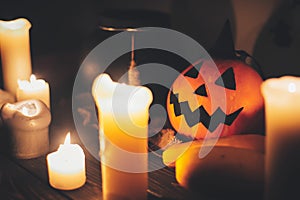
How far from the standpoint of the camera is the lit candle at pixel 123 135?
694 millimetres

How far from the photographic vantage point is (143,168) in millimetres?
740

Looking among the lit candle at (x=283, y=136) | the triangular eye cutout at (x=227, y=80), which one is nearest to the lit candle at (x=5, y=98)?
the triangular eye cutout at (x=227, y=80)

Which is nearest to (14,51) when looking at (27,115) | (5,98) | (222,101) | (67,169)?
(5,98)

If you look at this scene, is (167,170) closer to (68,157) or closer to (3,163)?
(68,157)

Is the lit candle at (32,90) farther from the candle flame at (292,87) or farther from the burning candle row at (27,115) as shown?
the candle flame at (292,87)

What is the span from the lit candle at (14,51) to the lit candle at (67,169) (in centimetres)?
37

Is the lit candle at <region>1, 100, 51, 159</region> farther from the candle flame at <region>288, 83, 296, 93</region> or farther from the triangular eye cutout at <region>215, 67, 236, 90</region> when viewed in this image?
the candle flame at <region>288, 83, 296, 93</region>

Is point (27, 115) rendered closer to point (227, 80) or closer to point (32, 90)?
point (32, 90)

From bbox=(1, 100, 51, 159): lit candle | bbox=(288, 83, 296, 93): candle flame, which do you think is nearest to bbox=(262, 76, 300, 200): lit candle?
bbox=(288, 83, 296, 93): candle flame

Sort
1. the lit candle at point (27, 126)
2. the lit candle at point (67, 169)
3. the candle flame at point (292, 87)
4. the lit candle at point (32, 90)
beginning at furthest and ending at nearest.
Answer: the lit candle at point (32, 90), the lit candle at point (27, 126), the lit candle at point (67, 169), the candle flame at point (292, 87)

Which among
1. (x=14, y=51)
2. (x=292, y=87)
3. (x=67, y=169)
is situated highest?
(x=292, y=87)

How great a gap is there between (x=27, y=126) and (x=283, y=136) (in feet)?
1.84

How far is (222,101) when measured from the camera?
3.27 ft

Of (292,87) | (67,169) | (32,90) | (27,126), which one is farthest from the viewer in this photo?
(32,90)
